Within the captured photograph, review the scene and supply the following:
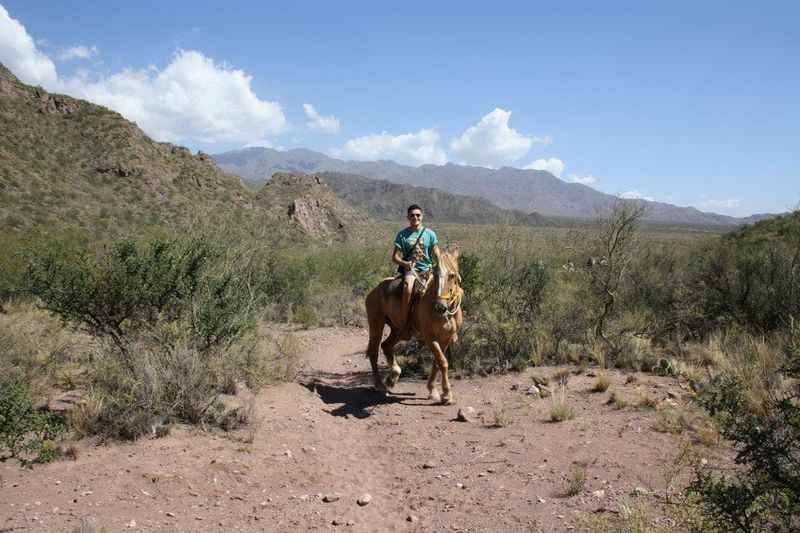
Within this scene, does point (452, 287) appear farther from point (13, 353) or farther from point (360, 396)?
point (13, 353)

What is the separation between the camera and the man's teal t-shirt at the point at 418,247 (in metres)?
7.29

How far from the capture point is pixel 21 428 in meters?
4.39

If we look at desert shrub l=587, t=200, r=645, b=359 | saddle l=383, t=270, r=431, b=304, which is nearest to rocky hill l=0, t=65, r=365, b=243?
saddle l=383, t=270, r=431, b=304

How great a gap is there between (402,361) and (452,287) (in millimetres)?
2703

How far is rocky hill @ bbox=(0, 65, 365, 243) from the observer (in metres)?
25.6

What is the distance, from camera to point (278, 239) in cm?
1609

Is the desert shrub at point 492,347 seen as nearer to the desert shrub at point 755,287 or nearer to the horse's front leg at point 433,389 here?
the horse's front leg at point 433,389

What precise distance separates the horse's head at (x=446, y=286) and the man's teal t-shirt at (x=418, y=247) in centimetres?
42

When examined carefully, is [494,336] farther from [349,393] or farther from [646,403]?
[646,403]

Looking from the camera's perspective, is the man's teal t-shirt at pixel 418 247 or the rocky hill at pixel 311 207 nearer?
the man's teal t-shirt at pixel 418 247

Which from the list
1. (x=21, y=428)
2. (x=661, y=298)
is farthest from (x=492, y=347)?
(x=21, y=428)

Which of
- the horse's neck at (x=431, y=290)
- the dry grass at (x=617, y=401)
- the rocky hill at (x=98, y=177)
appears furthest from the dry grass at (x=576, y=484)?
the rocky hill at (x=98, y=177)

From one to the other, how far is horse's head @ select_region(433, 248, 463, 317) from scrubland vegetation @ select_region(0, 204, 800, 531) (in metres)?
1.86

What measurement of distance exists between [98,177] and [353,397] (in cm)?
3153
